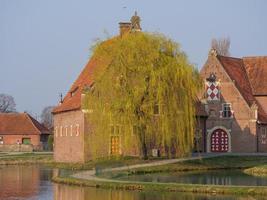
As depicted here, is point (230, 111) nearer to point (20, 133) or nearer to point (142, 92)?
point (142, 92)

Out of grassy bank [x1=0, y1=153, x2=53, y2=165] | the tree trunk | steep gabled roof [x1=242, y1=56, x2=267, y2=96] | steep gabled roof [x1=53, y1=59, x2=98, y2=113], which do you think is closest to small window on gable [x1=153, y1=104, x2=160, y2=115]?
the tree trunk

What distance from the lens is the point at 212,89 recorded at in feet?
186

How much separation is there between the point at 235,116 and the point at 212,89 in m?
3.26

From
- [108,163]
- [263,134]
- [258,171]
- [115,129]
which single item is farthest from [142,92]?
[263,134]

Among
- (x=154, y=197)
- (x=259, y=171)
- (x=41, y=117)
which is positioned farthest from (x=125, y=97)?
(x=41, y=117)

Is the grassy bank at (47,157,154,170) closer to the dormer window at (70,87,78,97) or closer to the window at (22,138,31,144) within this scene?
the dormer window at (70,87,78,97)

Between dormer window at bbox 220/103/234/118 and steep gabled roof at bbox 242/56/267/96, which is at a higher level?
steep gabled roof at bbox 242/56/267/96

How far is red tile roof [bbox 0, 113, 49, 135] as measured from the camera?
73.8 metres

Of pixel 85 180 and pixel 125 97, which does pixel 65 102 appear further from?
pixel 85 180

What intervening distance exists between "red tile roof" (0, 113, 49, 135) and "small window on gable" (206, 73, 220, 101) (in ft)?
82.5

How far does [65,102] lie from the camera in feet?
168

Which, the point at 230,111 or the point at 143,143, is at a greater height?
the point at 230,111

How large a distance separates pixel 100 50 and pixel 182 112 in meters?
6.80

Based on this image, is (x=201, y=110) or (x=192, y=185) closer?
(x=192, y=185)
